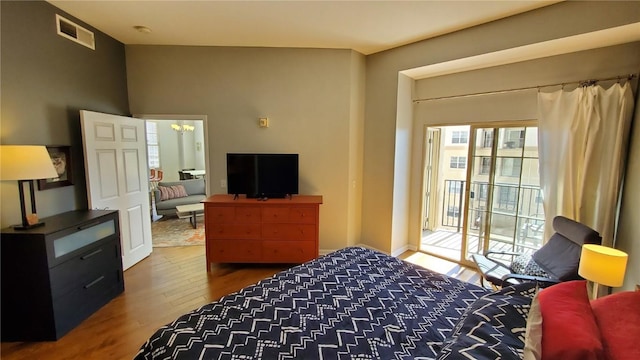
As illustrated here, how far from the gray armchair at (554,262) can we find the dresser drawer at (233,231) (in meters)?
2.57

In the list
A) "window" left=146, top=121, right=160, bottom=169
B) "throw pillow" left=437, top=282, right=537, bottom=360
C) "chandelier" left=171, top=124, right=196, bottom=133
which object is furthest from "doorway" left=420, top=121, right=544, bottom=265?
"window" left=146, top=121, right=160, bottom=169

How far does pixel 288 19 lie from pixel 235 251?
2729 millimetres

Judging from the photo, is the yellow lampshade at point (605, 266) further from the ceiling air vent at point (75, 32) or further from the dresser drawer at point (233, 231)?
the ceiling air vent at point (75, 32)

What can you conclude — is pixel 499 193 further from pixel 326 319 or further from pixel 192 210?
pixel 192 210

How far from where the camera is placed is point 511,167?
3.34 meters

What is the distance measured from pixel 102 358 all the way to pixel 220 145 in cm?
255

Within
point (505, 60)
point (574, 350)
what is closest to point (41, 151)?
point (574, 350)

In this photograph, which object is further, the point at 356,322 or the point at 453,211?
the point at 453,211

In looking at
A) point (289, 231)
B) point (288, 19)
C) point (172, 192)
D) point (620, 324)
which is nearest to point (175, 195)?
point (172, 192)

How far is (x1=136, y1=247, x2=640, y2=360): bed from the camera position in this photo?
1.26 m

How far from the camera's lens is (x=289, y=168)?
3.55 meters

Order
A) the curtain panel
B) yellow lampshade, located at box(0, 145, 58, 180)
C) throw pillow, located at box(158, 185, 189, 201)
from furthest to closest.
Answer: throw pillow, located at box(158, 185, 189, 201) → the curtain panel → yellow lampshade, located at box(0, 145, 58, 180)

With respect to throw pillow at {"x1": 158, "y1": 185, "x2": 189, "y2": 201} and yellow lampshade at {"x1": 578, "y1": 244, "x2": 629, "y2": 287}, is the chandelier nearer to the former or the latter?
throw pillow at {"x1": 158, "y1": 185, "x2": 189, "y2": 201}

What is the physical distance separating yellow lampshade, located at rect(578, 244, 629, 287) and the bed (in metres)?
0.62
